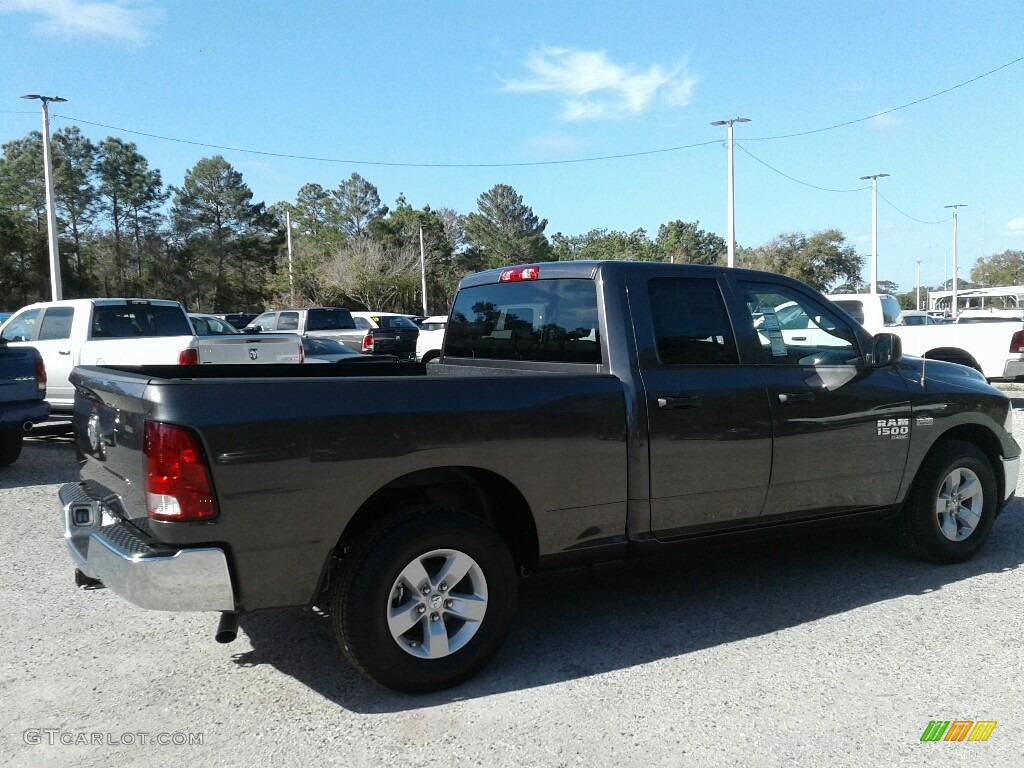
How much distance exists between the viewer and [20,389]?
831cm

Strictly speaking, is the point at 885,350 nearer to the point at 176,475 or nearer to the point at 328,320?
the point at 176,475

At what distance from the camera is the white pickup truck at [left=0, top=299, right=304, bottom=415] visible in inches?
398

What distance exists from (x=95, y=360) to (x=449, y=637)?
8254 mm

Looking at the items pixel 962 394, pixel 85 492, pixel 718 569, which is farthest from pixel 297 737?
pixel 962 394

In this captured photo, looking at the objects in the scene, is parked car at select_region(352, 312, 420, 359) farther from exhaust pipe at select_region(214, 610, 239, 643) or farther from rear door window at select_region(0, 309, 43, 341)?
exhaust pipe at select_region(214, 610, 239, 643)

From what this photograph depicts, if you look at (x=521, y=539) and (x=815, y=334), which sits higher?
(x=815, y=334)

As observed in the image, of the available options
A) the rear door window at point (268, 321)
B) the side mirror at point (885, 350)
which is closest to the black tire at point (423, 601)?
the side mirror at point (885, 350)

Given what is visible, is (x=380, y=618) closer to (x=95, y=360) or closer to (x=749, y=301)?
(x=749, y=301)

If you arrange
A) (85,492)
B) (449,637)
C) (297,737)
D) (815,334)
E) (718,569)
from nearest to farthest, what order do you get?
(297,737), (449,637), (85,492), (815,334), (718,569)

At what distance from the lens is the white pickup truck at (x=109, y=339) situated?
1011 cm

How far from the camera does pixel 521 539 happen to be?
13.5 ft

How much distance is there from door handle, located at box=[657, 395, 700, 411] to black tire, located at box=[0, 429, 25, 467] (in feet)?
24.2

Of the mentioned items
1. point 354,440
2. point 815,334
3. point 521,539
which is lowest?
point 521,539

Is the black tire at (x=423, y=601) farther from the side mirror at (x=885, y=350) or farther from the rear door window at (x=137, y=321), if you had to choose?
the rear door window at (x=137, y=321)
